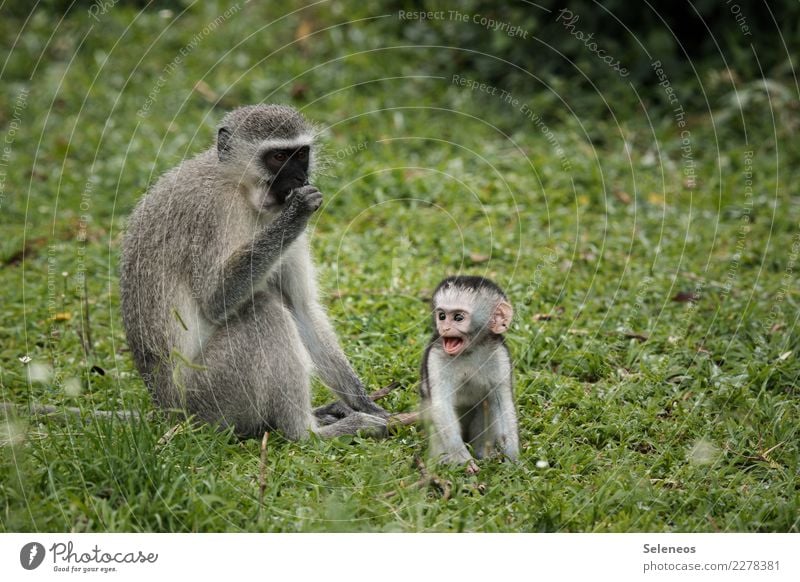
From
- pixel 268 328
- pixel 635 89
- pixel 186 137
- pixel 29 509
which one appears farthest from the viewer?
pixel 635 89

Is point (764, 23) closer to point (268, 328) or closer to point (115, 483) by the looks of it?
point (268, 328)

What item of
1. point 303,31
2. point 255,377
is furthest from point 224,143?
point 303,31

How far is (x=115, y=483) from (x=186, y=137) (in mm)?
6408

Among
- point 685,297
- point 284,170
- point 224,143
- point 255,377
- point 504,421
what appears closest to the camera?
point 504,421

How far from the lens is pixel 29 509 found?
4.88 meters

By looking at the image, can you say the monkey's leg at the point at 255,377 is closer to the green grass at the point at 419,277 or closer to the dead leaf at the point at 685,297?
the green grass at the point at 419,277

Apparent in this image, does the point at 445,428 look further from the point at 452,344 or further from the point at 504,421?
the point at 452,344

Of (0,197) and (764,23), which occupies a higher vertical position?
(764,23)

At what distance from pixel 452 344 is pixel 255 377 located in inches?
52.6

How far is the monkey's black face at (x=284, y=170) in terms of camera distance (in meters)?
6.09

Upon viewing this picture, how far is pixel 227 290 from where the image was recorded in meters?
5.90

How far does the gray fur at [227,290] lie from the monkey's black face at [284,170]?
0.06m

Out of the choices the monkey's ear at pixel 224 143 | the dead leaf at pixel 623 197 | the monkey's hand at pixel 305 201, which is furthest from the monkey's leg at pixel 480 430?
the dead leaf at pixel 623 197

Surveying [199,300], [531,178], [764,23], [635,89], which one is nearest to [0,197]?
[199,300]
